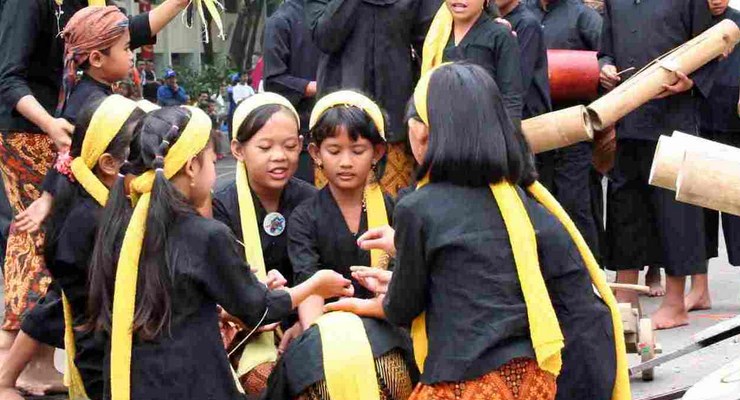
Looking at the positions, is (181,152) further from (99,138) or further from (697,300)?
(697,300)

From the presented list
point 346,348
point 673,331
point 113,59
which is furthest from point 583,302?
point 673,331

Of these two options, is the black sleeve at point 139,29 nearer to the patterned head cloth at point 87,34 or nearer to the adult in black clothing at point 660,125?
the patterned head cloth at point 87,34

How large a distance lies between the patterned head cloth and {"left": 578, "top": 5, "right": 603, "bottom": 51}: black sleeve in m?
2.99

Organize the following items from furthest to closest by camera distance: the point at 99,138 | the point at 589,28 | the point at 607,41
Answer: the point at 589,28 → the point at 607,41 → the point at 99,138

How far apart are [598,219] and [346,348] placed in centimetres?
418

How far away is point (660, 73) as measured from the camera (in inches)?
277

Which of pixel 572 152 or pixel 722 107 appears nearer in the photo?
pixel 572 152

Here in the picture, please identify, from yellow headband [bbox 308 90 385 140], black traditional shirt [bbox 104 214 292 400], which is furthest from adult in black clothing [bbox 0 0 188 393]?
black traditional shirt [bbox 104 214 292 400]

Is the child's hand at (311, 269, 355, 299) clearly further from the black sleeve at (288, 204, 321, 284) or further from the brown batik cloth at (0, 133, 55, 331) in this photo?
the brown batik cloth at (0, 133, 55, 331)

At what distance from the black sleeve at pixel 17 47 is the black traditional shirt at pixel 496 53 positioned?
1719mm

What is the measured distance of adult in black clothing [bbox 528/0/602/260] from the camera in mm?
7832

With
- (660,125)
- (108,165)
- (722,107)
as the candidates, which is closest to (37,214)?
(108,165)

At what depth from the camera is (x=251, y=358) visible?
504 cm

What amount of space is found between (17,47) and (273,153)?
1451mm
